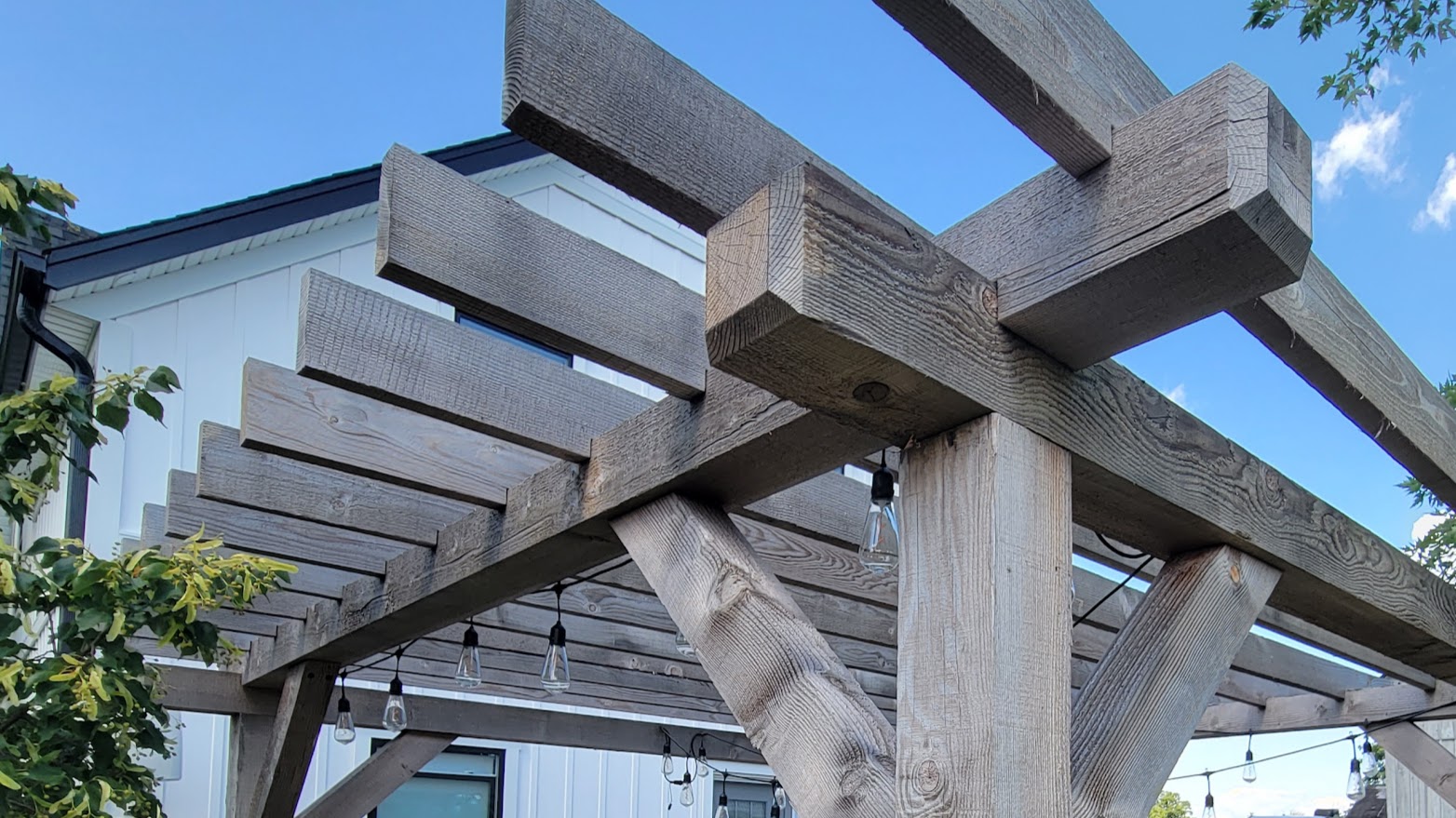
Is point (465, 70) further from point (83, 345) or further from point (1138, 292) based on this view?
point (1138, 292)

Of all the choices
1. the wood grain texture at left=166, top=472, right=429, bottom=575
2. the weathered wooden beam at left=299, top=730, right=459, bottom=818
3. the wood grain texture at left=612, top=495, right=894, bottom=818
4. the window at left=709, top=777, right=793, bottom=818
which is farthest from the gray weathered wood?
the window at left=709, top=777, right=793, bottom=818

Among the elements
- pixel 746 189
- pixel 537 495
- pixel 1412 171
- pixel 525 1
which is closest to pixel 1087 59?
pixel 746 189

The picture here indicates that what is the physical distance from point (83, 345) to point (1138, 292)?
16.7 feet

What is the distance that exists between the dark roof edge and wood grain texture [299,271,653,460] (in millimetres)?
2388

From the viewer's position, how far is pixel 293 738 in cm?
398

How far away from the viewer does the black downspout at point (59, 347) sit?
184 inches

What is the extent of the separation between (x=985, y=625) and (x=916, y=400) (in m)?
0.27

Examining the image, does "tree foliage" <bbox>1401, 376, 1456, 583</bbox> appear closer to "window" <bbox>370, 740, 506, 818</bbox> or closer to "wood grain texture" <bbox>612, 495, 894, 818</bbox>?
"wood grain texture" <bbox>612, 495, 894, 818</bbox>

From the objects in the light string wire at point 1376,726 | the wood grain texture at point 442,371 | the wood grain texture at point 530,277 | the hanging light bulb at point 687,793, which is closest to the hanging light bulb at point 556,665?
the wood grain texture at point 442,371

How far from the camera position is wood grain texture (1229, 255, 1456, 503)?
1.85m

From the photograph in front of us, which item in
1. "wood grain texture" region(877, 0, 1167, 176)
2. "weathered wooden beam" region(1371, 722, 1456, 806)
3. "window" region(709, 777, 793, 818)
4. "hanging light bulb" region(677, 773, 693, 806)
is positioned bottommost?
"window" region(709, 777, 793, 818)

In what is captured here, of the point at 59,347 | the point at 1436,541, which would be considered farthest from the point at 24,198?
the point at 1436,541

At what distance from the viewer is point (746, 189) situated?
1.47 m

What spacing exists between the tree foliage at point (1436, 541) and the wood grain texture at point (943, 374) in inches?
153
